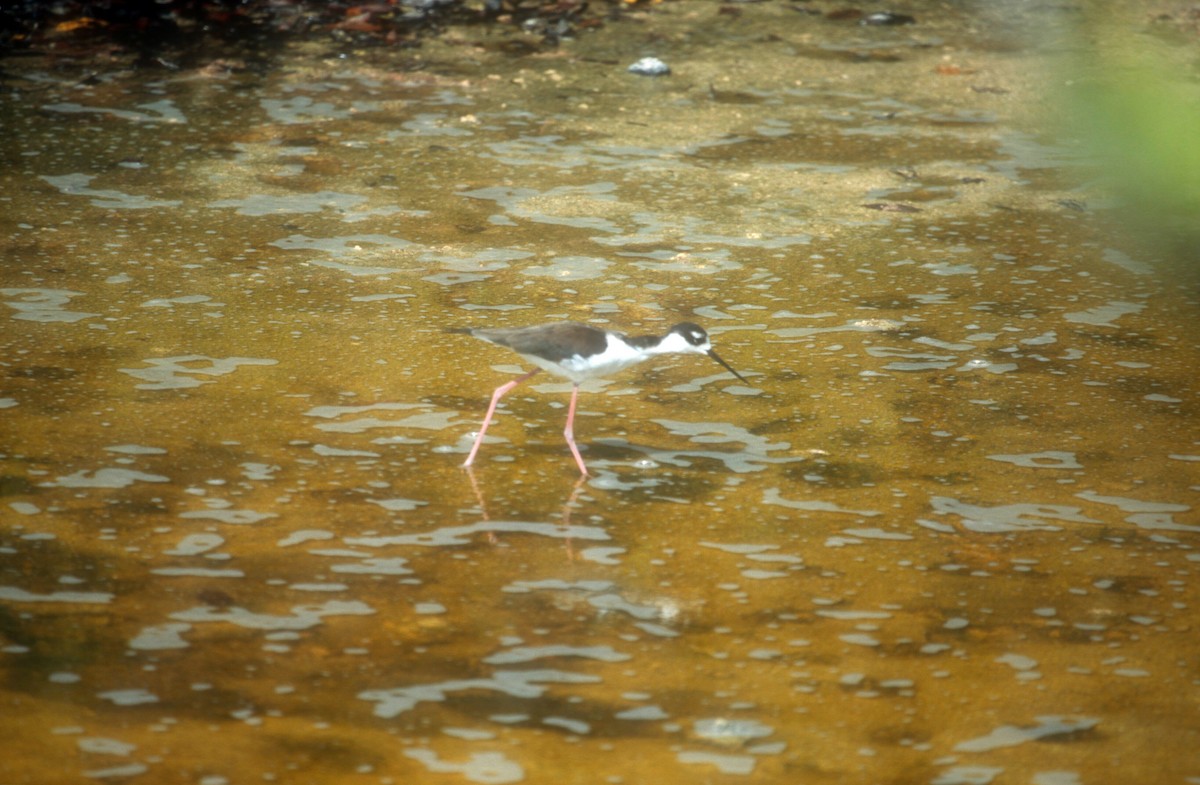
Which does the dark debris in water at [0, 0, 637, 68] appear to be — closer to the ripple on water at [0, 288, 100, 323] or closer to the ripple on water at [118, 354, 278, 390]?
the ripple on water at [0, 288, 100, 323]

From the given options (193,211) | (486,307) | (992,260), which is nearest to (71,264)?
(193,211)

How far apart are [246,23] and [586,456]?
7661mm

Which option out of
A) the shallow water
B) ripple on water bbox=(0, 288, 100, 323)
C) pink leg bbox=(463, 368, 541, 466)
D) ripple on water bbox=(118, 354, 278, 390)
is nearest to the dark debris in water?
the shallow water

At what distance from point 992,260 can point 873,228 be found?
0.73m

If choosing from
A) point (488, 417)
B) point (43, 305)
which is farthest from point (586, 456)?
point (43, 305)

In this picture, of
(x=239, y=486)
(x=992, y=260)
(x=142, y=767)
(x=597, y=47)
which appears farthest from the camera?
(x=597, y=47)

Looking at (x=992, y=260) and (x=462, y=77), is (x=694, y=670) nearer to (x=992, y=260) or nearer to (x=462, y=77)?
(x=992, y=260)

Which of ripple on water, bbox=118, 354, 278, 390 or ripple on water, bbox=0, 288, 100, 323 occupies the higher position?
ripple on water, bbox=0, 288, 100, 323

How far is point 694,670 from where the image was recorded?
12.2ft

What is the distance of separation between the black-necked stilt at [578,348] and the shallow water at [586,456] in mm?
200

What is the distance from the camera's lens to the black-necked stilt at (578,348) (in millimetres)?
4988

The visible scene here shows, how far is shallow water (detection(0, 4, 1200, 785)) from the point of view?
11.4ft

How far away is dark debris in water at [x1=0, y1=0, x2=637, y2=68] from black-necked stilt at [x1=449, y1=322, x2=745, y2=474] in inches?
250

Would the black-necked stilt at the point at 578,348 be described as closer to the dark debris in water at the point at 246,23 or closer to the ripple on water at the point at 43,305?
the ripple on water at the point at 43,305
